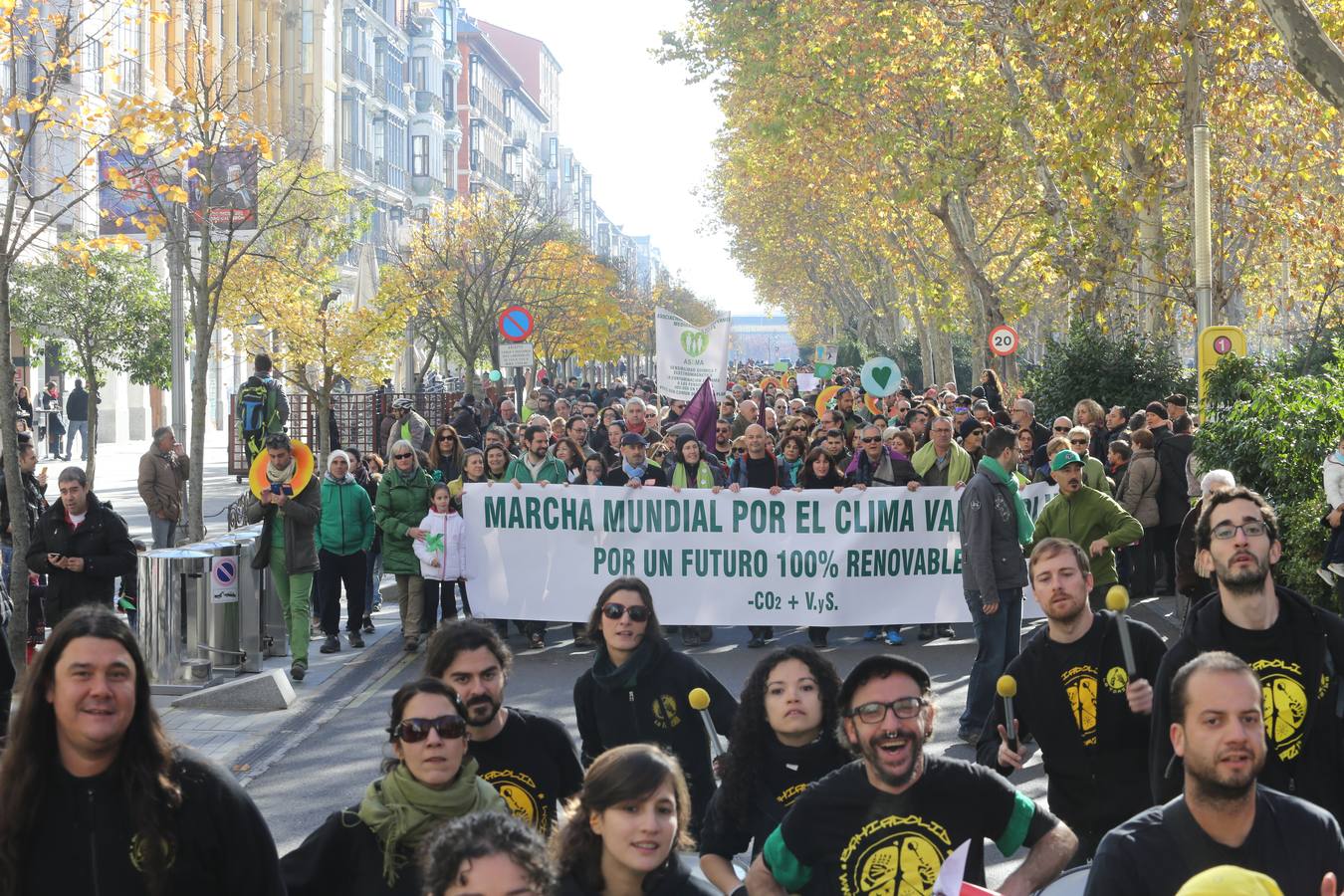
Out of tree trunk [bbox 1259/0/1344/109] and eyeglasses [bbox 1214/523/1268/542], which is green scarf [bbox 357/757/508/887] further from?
tree trunk [bbox 1259/0/1344/109]

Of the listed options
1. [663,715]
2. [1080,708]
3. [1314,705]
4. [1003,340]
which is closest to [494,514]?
[663,715]

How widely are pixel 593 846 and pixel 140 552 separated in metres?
8.86

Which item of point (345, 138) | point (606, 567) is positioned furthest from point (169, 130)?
point (345, 138)

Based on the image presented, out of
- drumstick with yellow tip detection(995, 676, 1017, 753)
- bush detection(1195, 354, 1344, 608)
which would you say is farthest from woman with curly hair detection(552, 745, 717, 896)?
bush detection(1195, 354, 1344, 608)

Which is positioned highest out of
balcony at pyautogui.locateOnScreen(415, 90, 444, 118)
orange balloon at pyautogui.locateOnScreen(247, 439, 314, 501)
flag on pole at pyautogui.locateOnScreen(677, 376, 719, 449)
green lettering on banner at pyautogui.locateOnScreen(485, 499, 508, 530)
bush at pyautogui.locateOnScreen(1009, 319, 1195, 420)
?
balcony at pyautogui.locateOnScreen(415, 90, 444, 118)

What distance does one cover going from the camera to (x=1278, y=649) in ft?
17.4

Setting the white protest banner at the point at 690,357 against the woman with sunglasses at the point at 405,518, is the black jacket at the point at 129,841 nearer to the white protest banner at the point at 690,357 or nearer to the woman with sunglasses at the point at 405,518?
the woman with sunglasses at the point at 405,518

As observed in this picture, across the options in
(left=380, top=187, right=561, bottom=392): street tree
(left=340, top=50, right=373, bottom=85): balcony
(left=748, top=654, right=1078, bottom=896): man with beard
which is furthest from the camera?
(left=340, top=50, right=373, bottom=85): balcony

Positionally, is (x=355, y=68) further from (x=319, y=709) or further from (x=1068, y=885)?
(x=1068, y=885)

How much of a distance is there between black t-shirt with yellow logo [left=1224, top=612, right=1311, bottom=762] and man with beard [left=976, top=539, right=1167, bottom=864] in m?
0.37

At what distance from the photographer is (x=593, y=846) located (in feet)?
14.1

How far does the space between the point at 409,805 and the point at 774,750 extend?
120cm

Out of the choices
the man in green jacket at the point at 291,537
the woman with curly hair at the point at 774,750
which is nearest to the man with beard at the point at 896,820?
the woman with curly hair at the point at 774,750

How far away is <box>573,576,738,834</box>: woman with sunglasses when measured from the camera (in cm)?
626
